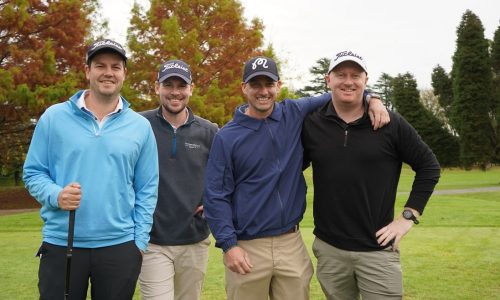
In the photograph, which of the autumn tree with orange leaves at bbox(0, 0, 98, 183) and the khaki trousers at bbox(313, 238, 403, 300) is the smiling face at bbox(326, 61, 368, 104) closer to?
the khaki trousers at bbox(313, 238, 403, 300)

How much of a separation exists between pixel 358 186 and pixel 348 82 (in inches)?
32.1

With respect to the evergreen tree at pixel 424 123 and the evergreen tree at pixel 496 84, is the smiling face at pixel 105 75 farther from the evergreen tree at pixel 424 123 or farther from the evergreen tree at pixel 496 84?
the evergreen tree at pixel 424 123

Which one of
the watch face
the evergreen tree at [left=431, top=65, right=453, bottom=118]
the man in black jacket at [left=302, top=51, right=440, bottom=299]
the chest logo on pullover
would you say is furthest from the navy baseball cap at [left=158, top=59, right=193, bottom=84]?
the evergreen tree at [left=431, top=65, right=453, bottom=118]

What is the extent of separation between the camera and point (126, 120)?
12.1 feet

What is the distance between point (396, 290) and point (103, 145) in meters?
2.41

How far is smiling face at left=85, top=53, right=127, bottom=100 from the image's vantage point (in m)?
3.65

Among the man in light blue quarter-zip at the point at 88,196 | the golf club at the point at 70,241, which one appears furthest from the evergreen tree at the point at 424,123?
→ the golf club at the point at 70,241

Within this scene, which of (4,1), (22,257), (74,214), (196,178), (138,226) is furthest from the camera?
(4,1)

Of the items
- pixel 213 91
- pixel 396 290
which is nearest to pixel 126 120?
pixel 396 290

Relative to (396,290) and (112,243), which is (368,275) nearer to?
(396,290)

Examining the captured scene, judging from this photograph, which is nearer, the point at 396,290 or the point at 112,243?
the point at 112,243

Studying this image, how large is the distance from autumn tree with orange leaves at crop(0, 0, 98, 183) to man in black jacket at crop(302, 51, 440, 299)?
17.7 metres

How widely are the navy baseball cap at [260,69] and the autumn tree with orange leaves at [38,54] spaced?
17300 millimetres

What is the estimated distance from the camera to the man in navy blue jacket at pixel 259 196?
12.7 feet
